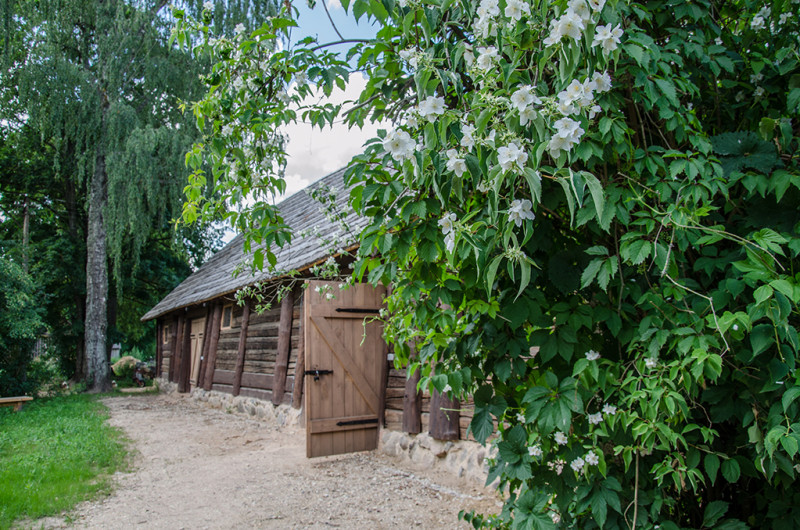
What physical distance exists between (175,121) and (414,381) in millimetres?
11425

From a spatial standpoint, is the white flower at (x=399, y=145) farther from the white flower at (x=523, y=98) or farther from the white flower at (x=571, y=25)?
the white flower at (x=571, y=25)

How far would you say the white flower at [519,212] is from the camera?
4.71 feet

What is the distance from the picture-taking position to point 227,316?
38.4 ft

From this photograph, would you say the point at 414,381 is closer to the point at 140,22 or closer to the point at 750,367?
the point at 750,367

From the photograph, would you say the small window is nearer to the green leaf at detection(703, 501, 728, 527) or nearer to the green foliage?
the green foliage

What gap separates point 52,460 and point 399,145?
6099 mm

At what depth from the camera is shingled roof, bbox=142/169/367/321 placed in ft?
23.4

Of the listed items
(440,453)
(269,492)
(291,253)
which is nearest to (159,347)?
(291,253)

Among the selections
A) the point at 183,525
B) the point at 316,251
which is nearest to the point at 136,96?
the point at 316,251

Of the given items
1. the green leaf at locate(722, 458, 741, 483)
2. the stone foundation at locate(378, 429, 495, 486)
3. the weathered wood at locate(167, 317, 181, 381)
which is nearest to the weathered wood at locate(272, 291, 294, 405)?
the stone foundation at locate(378, 429, 495, 486)

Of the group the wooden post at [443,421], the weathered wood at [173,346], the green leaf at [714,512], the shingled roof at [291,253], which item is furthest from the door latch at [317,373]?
the weathered wood at [173,346]

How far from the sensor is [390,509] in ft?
13.9

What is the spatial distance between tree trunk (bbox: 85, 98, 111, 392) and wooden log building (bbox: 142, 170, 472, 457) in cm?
365

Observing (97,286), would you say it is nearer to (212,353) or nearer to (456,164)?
(212,353)
